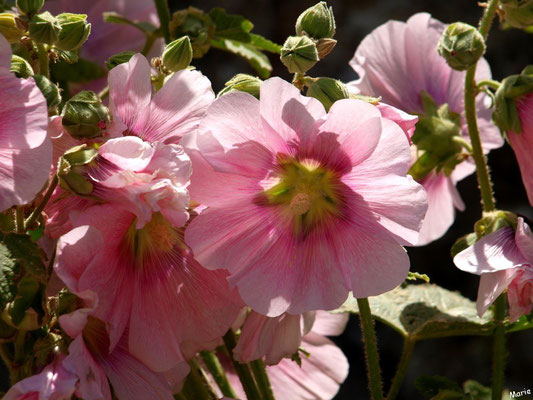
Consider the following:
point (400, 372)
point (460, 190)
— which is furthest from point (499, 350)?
point (460, 190)

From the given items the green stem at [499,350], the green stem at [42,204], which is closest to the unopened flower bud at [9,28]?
the green stem at [42,204]

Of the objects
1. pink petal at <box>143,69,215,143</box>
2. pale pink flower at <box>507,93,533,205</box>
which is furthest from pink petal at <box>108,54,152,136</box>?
pale pink flower at <box>507,93,533,205</box>

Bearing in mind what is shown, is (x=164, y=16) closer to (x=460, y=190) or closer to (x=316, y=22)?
(x=316, y=22)

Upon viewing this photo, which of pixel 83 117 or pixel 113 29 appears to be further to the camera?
pixel 113 29

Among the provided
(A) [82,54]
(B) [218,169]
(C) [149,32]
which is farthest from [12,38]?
(A) [82,54]

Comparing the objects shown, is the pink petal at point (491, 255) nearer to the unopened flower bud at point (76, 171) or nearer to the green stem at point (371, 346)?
the green stem at point (371, 346)

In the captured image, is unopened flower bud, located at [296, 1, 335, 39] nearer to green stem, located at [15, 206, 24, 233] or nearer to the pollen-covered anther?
the pollen-covered anther
